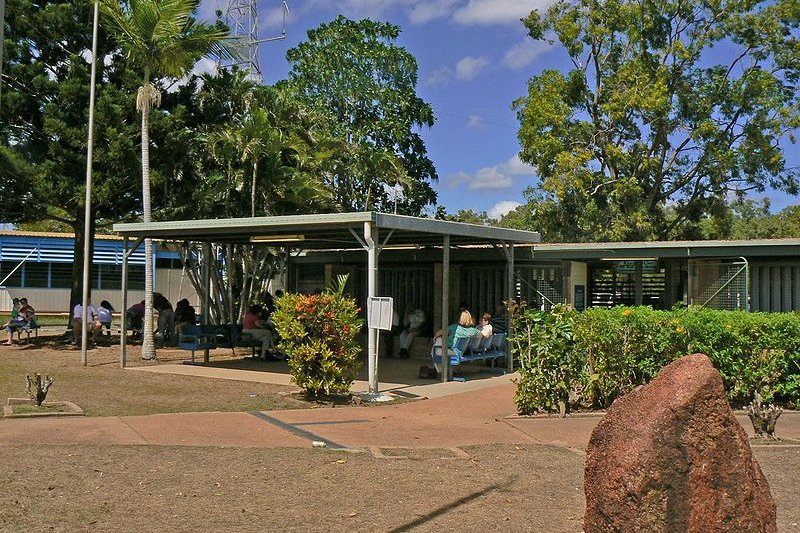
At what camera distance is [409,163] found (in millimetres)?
32750

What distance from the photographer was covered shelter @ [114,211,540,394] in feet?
40.4

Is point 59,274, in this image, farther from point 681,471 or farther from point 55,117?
point 681,471

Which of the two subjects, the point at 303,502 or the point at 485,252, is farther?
the point at 485,252

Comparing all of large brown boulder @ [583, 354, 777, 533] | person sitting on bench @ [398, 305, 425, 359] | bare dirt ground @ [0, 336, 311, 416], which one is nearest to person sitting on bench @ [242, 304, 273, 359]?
bare dirt ground @ [0, 336, 311, 416]

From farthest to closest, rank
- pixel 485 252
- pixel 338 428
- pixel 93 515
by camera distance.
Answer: pixel 485 252, pixel 338 428, pixel 93 515

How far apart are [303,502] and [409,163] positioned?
2734 centimetres

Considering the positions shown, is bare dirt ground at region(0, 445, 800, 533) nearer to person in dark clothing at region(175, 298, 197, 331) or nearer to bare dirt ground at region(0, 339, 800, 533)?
bare dirt ground at region(0, 339, 800, 533)

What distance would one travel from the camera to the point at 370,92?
32.1 meters

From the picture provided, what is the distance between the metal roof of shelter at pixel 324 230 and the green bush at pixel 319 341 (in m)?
1.53

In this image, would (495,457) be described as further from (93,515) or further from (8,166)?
(8,166)

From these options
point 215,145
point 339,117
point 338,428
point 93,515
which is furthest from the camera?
point 339,117

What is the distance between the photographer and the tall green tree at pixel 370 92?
31.7 m

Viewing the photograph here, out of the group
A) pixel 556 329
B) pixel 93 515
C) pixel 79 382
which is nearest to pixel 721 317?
pixel 556 329

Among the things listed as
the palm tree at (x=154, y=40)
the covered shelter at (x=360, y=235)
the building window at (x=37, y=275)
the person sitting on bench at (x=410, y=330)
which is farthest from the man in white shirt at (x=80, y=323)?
the building window at (x=37, y=275)
